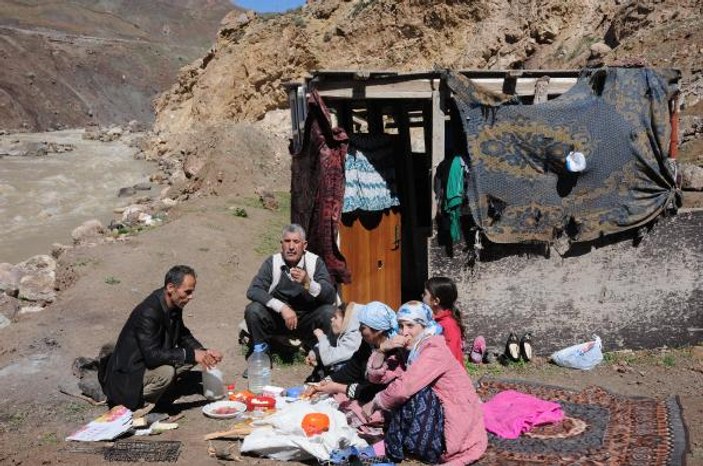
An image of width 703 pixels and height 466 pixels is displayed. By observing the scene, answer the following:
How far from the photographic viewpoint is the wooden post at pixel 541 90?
20.0 ft

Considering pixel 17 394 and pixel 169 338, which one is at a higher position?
pixel 169 338

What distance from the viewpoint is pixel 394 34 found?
2152cm

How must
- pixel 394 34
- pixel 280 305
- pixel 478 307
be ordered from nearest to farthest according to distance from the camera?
1. pixel 280 305
2. pixel 478 307
3. pixel 394 34

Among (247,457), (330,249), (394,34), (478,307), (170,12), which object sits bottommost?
(247,457)

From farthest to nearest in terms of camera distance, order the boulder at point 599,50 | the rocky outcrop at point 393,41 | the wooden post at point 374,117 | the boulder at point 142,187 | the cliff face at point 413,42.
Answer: the boulder at point 142,187, the rocky outcrop at point 393,41, the boulder at point 599,50, the cliff face at point 413,42, the wooden post at point 374,117

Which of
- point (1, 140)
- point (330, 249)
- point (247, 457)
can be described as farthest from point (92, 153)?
point (247, 457)

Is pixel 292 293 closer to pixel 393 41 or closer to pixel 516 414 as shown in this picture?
pixel 516 414

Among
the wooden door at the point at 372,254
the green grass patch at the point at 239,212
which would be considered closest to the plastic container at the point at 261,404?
the wooden door at the point at 372,254

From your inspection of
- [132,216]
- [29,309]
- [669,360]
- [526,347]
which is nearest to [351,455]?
[526,347]

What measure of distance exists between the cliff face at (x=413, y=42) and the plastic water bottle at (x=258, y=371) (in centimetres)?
968

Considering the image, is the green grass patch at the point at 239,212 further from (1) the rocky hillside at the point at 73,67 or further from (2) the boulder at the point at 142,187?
(1) the rocky hillside at the point at 73,67

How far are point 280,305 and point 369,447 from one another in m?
1.70

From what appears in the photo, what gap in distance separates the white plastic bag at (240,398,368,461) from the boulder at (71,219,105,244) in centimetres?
894

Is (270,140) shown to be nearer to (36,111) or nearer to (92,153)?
(92,153)
